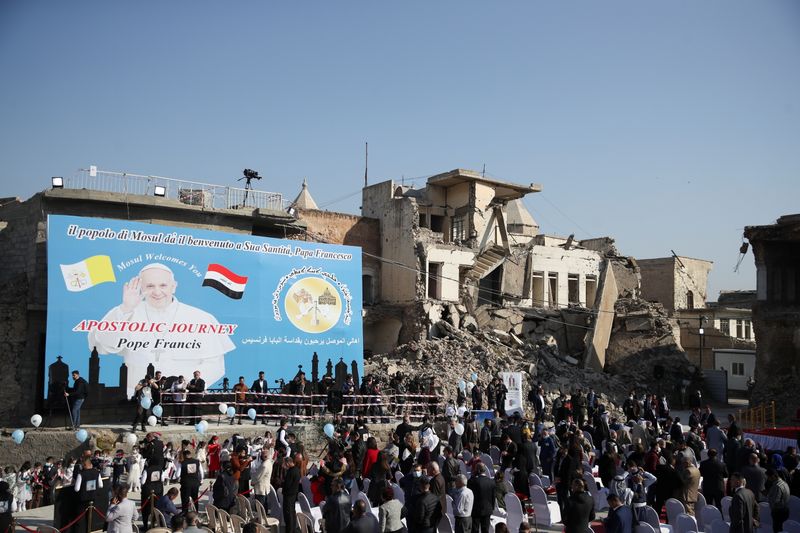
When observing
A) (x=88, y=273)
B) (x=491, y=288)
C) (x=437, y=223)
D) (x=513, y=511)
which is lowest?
(x=513, y=511)

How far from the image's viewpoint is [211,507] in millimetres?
10602

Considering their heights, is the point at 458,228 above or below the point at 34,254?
above

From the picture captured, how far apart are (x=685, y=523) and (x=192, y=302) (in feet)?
55.1

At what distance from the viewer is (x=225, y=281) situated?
76.4ft

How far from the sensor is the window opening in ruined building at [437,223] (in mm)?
38656

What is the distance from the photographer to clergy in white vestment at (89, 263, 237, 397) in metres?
20.7

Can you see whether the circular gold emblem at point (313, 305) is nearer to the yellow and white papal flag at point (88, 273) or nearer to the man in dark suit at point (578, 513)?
the yellow and white papal flag at point (88, 273)

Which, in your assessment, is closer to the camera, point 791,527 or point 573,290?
point 791,527

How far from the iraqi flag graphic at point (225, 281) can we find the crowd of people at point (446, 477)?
6.99 metres

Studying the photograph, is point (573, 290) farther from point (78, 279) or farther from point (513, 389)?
point (78, 279)

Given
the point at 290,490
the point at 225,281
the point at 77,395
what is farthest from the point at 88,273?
the point at 290,490

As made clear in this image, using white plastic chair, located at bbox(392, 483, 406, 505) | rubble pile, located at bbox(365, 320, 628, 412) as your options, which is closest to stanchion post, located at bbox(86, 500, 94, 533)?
white plastic chair, located at bbox(392, 483, 406, 505)

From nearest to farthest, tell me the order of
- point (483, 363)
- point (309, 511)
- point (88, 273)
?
1. point (309, 511)
2. point (88, 273)
3. point (483, 363)

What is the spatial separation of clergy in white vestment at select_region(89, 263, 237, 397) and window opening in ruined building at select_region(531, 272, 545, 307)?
2070cm
